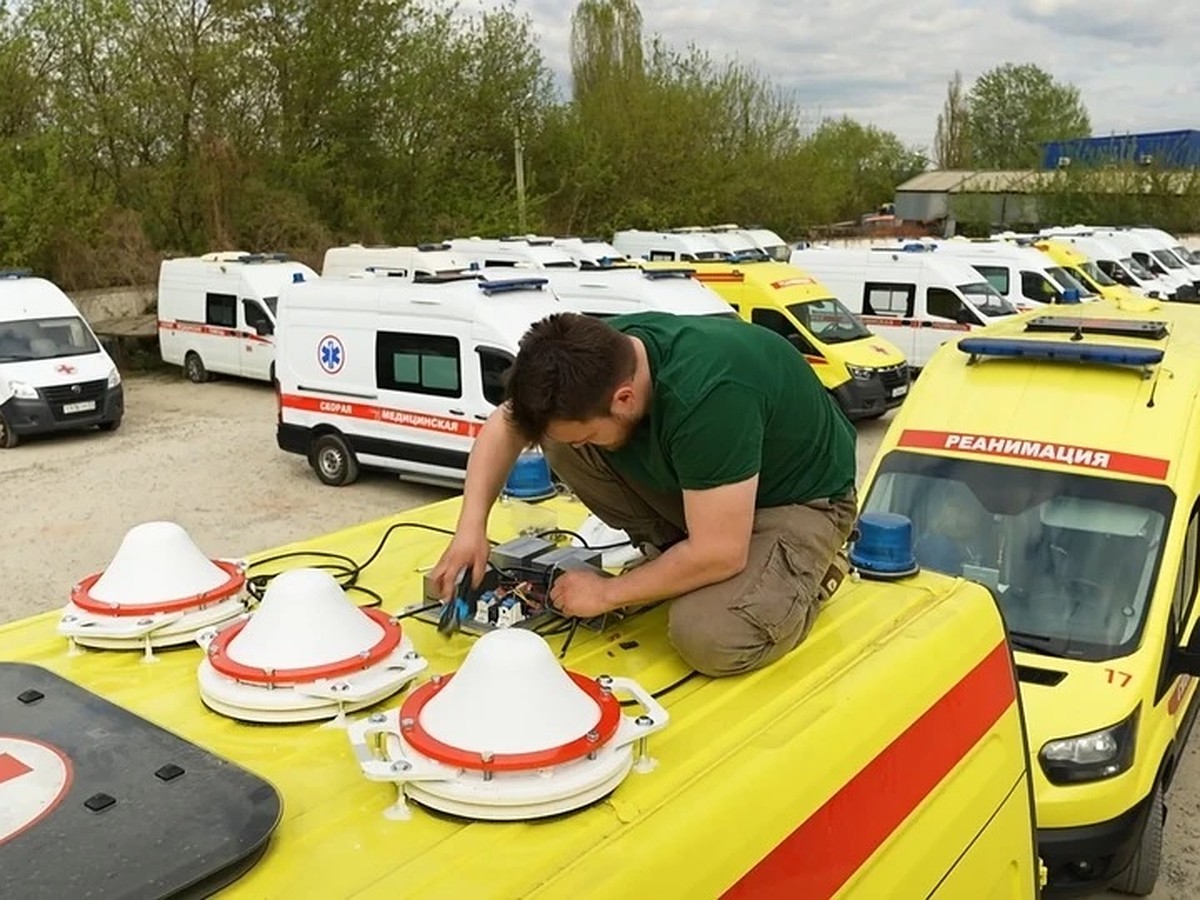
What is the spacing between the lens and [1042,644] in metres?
4.66

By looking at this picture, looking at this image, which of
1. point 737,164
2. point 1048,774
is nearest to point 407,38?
point 737,164

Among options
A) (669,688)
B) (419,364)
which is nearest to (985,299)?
(419,364)

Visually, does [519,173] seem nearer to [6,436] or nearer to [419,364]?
[6,436]

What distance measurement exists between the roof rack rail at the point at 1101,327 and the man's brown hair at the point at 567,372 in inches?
163

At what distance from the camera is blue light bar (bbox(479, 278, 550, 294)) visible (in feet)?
38.7

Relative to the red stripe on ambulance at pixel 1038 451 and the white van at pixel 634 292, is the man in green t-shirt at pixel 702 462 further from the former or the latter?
the white van at pixel 634 292

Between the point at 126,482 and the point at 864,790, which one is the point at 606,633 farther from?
the point at 126,482

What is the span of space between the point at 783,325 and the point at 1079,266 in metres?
11.3

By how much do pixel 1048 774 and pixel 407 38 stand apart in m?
28.6

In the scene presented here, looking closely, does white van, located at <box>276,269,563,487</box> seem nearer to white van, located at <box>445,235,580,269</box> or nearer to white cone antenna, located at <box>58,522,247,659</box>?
white van, located at <box>445,235,580,269</box>

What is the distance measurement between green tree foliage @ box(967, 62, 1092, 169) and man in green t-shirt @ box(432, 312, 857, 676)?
244 feet

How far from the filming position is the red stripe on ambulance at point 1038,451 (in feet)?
16.2

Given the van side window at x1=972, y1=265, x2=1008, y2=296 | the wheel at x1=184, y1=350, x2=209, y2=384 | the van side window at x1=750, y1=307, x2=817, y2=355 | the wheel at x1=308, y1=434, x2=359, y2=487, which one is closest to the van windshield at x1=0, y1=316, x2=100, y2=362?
the wheel at x1=184, y1=350, x2=209, y2=384

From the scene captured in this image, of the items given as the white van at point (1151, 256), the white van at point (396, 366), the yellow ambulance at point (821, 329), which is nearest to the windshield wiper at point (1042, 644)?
the white van at point (396, 366)
